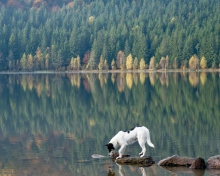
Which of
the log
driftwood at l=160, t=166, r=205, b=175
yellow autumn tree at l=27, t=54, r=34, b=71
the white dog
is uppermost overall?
yellow autumn tree at l=27, t=54, r=34, b=71

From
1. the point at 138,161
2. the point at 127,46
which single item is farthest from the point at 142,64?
the point at 138,161

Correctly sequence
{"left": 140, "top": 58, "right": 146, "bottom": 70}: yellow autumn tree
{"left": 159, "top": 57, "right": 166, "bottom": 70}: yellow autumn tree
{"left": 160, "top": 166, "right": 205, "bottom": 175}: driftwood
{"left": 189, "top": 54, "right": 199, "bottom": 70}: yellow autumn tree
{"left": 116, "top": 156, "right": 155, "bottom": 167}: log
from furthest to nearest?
1. {"left": 140, "top": 58, "right": 146, "bottom": 70}: yellow autumn tree
2. {"left": 159, "top": 57, "right": 166, "bottom": 70}: yellow autumn tree
3. {"left": 189, "top": 54, "right": 199, "bottom": 70}: yellow autumn tree
4. {"left": 116, "top": 156, "right": 155, "bottom": 167}: log
5. {"left": 160, "top": 166, "right": 205, "bottom": 175}: driftwood

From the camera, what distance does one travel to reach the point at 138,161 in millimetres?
19703

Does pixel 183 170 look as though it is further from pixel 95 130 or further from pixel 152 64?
pixel 152 64

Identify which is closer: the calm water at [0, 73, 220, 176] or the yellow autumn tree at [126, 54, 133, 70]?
the calm water at [0, 73, 220, 176]

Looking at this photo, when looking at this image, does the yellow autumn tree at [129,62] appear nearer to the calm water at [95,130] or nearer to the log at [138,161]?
the calm water at [95,130]

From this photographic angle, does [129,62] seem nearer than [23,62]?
Yes

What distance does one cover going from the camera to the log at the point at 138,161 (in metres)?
19.6

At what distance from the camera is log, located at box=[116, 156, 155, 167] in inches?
773

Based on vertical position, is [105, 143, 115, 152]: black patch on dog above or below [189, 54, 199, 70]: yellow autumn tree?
below

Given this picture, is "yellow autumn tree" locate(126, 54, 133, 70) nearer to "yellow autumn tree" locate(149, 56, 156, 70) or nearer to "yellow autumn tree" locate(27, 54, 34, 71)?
"yellow autumn tree" locate(149, 56, 156, 70)

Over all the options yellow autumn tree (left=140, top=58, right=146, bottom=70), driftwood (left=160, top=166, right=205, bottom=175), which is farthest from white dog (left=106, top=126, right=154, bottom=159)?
yellow autumn tree (left=140, top=58, right=146, bottom=70)

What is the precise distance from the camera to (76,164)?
2016 centimetres

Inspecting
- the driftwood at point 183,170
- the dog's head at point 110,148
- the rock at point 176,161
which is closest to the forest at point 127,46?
the dog's head at point 110,148
